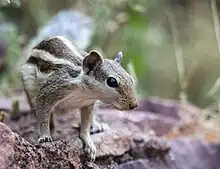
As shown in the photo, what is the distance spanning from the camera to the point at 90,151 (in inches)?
115

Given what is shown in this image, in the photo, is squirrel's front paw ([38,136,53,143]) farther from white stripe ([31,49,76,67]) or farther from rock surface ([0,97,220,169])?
white stripe ([31,49,76,67])

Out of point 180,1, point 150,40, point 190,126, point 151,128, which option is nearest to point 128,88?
point 151,128

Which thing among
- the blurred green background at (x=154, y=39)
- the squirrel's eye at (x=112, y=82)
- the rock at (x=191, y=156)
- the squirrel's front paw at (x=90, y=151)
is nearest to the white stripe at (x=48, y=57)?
the squirrel's eye at (x=112, y=82)

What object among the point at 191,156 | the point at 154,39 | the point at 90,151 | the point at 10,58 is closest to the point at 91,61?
the point at 90,151

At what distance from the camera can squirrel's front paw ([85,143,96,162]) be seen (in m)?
2.91

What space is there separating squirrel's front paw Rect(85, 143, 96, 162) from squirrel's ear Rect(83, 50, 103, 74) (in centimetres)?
39

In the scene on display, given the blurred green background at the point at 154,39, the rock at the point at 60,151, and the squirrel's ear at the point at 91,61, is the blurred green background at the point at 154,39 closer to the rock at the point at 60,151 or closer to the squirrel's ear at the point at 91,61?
the rock at the point at 60,151

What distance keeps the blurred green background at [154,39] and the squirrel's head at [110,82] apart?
1.73 metres

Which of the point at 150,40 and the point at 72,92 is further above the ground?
the point at 72,92

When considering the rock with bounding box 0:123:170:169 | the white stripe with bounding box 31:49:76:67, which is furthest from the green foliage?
the rock with bounding box 0:123:170:169

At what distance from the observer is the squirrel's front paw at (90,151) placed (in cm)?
291

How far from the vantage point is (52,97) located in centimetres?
297

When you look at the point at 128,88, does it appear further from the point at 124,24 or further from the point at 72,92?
the point at 124,24

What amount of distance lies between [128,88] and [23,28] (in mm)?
4099
